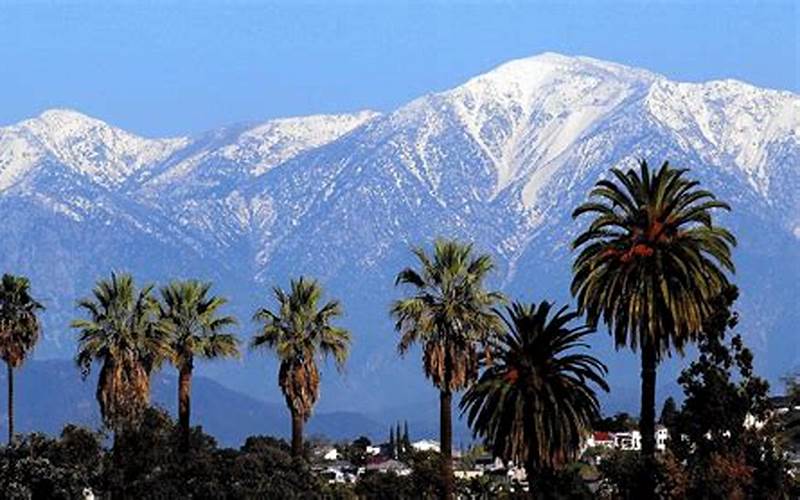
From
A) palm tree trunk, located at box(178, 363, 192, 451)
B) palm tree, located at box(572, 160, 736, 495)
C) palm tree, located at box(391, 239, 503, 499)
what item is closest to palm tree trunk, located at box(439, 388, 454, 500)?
palm tree, located at box(391, 239, 503, 499)

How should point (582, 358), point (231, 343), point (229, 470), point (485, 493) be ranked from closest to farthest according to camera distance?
1. point (582, 358)
2. point (229, 470)
3. point (231, 343)
4. point (485, 493)

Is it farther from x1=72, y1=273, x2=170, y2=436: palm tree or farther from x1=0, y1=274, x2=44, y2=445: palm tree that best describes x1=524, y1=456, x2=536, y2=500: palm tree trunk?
x1=0, y1=274, x2=44, y2=445: palm tree

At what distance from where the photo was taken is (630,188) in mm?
86375

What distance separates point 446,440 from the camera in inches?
3794

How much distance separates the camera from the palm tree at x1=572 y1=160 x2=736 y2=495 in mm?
84688

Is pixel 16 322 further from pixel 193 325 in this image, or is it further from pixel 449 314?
pixel 449 314

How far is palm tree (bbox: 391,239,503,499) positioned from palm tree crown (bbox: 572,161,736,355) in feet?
35.9

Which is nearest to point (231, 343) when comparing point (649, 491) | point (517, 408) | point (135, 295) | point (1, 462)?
point (135, 295)

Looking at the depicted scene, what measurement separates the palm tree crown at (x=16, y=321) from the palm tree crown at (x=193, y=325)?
20316 millimetres

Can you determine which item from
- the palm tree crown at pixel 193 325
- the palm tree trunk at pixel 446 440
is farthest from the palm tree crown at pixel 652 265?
the palm tree crown at pixel 193 325

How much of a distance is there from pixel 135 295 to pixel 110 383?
539cm

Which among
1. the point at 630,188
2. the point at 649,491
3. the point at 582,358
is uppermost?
the point at 630,188

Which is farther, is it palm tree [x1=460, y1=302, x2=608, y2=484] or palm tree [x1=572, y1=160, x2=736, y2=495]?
palm tree [x1=460, y1=302, x2=608, y2=484]

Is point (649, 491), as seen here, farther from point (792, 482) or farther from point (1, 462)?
point (1, 462)
